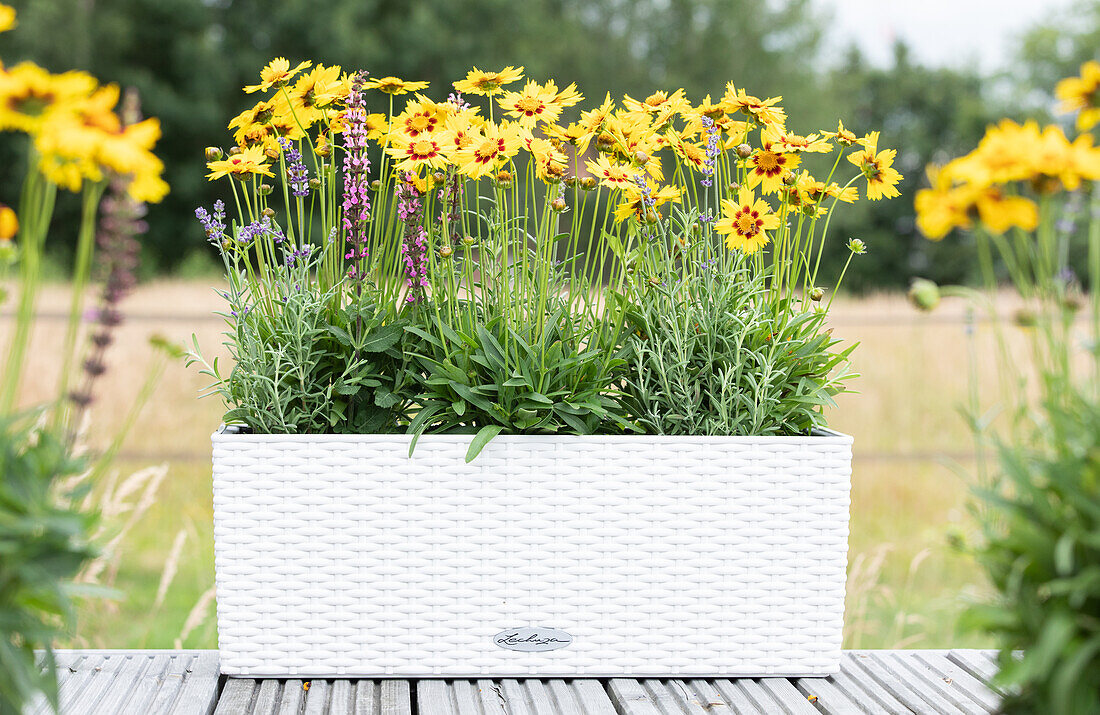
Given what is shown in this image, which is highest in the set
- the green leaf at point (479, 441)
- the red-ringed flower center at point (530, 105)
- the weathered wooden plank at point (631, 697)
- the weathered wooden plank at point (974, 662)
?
the red-ringed flower center at point (530, 105)

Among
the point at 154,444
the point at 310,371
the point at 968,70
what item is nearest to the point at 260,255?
the point at 310,371

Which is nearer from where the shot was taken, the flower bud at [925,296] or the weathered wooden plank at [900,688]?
the flower bud at [925,296]

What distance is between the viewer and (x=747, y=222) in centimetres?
169

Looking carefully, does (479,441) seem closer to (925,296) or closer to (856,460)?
(925,296)

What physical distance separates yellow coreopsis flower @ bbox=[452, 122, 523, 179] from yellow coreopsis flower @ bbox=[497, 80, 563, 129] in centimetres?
11

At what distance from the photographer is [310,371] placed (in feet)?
5.47

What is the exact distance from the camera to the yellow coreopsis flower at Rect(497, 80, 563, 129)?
162 centimetres

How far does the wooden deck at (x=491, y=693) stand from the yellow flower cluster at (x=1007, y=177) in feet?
3.01

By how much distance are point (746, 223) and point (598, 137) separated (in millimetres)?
313

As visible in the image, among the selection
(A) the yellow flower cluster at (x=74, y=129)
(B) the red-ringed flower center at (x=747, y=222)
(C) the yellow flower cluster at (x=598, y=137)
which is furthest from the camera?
(B) the red-ringed flower center at (x=747, y=222)

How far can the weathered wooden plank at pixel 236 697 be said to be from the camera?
1.50 meters

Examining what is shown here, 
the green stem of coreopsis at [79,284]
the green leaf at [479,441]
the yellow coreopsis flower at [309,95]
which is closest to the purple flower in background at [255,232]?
the yellow coreopsis flower at [309,95]

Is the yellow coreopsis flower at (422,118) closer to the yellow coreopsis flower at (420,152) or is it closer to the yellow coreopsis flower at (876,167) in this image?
the yellow coreopsis flower at (420,152)

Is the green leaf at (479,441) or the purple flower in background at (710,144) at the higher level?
the purple flower in background at (710,144)
